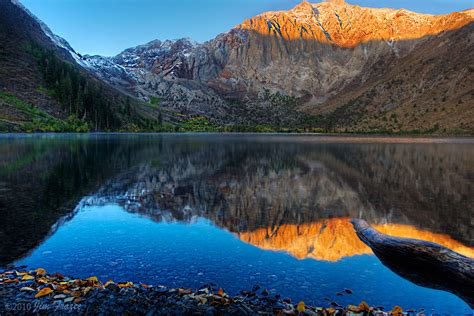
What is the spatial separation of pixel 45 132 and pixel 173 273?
152245mm

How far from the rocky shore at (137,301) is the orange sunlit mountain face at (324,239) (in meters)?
4.91

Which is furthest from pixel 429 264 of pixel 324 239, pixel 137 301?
pixel 137 301

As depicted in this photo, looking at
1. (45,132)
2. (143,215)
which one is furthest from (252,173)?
(45,132)

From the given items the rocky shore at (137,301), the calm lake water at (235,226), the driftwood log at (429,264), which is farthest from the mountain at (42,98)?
the driftwood log at (429,264)

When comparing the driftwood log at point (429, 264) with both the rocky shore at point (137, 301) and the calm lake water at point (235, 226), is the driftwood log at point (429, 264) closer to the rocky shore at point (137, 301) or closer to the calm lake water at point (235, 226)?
the calm lake water at point (235, 226)

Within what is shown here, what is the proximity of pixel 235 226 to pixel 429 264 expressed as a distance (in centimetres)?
996

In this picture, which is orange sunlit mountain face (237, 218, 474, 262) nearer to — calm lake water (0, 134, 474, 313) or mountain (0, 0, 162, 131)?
calm lake water (0, 134, 474, 313)

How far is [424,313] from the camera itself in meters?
10.8

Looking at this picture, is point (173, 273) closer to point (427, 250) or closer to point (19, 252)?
point (19, 252)

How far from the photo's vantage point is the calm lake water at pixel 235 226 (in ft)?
43.2

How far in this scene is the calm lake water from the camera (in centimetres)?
1318

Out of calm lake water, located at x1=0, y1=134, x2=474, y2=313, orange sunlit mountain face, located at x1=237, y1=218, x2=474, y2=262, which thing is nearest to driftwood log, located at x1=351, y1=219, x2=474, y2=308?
calm lake water, located at x1=0, y1=134, x2=474, y2=313

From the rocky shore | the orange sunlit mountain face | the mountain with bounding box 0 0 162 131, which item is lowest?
the orange sunlit mountain face

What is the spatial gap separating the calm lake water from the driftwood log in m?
0.52
